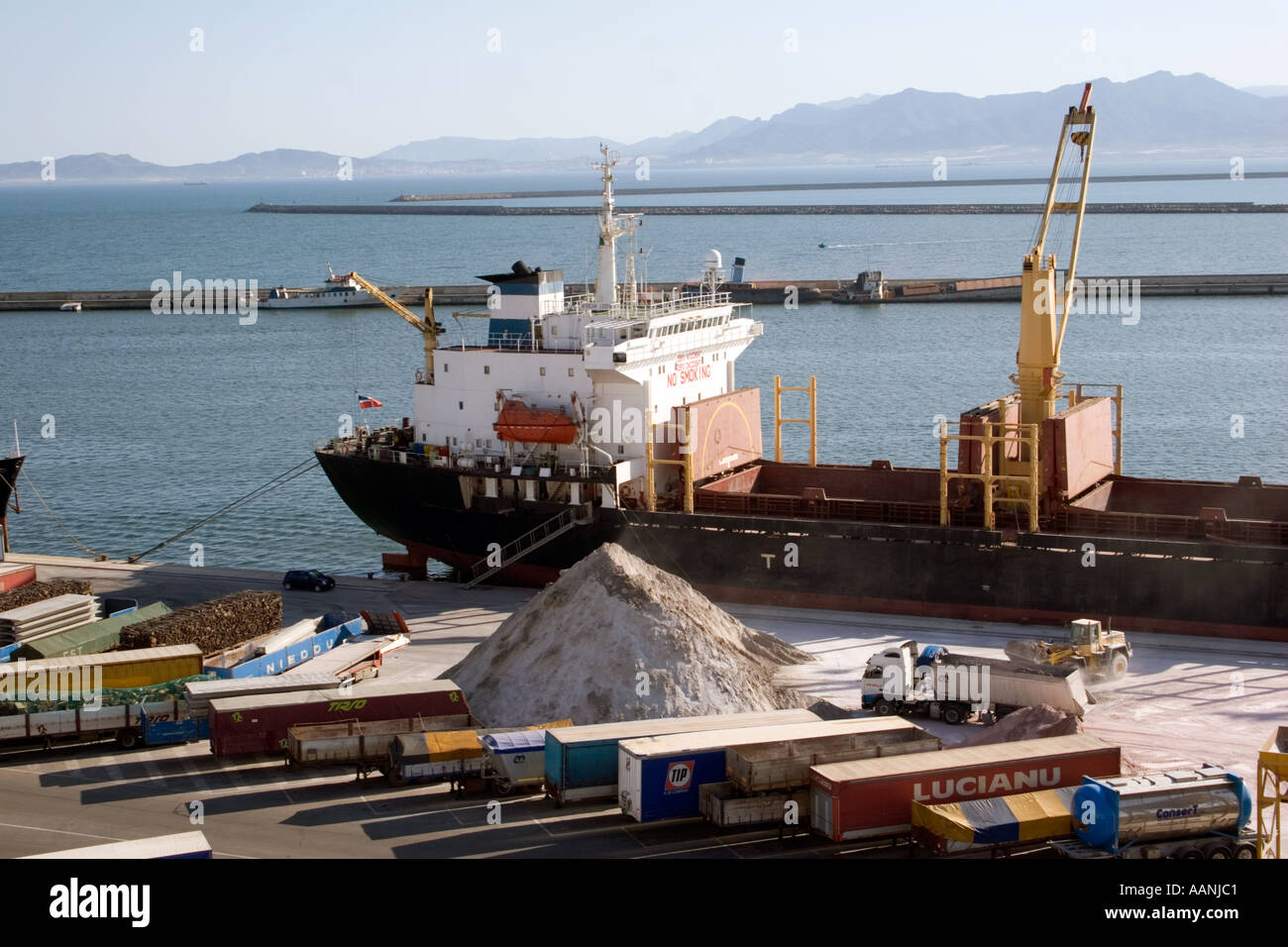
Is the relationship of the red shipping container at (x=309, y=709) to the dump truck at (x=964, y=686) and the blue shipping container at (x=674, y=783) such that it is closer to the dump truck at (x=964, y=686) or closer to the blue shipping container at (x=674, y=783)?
the blue shipping container at (x=674, y=783)

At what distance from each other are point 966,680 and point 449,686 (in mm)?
8920

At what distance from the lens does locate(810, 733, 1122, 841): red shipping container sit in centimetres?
1862

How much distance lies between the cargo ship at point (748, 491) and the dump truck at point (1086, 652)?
10.6ft

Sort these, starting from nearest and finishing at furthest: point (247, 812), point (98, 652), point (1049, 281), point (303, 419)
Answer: point (247, 812)
point (98, 652)
point (1049, 281)
point (303, 419)

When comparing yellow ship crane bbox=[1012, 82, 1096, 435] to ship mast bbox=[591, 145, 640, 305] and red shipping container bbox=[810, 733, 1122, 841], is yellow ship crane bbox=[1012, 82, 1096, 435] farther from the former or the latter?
red shipping container bbox=[810, 733, 1122, 841]

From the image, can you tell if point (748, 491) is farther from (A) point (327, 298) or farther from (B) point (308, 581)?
(A) point (327, 298)

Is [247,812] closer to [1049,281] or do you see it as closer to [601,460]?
[601,460]

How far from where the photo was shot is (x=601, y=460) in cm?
3422

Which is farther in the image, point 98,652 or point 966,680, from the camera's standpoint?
point 98,652

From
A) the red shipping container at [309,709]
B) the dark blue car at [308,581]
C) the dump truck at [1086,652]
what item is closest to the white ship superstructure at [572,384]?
the dark blue car at [308,581]

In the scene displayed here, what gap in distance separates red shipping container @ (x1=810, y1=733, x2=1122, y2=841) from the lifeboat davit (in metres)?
16.0

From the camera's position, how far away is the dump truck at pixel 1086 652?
26.0 metres

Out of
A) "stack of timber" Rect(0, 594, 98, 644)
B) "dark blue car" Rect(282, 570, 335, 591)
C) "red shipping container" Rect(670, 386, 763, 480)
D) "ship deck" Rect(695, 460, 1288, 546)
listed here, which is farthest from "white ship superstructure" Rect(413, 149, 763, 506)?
"stack of timber" Rect(0, 594, 98, 644)
